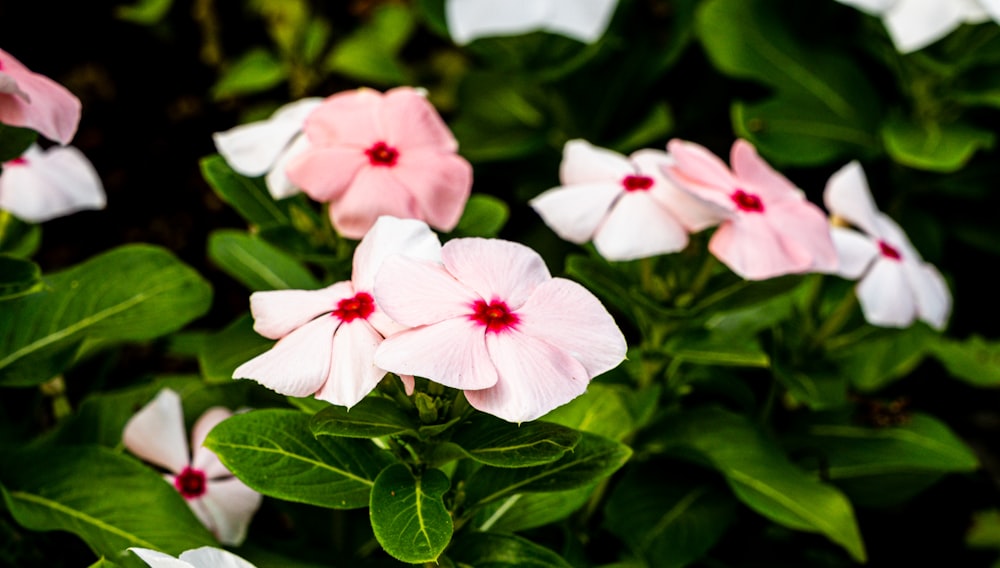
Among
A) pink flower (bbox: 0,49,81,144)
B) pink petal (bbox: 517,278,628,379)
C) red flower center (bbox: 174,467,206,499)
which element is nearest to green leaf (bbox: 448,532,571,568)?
pink petal (bbox: 517,278,628,379)

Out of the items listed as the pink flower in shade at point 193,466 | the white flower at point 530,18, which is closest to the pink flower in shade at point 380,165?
the pink flower in shade at point 193,466

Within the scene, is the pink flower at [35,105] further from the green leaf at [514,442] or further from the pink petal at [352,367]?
the green leaf at [514,442]

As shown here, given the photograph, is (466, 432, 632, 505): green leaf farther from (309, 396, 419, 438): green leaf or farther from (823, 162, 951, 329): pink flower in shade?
(823, 162, 951, 329): pink flower in shade

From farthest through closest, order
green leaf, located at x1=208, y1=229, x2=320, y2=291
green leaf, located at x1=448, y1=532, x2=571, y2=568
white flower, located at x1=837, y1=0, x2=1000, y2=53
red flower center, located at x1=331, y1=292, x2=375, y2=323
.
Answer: white flower, located at x1=837, y1=0, x2=1000, y2=53, green leaf, located at x1=208, y1=229, x2=320, y2=291, green leaf, located at x1=448, y1=532, x2=571, y2=568, red flower center, located at x1=331, y1=292, x2=375, y2=323

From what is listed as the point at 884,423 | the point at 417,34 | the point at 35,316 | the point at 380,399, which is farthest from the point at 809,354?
the point at 417,34

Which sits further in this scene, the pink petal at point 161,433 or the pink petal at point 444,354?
the pink petal at point 161,433

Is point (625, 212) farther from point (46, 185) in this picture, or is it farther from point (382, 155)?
point (46, 185)
